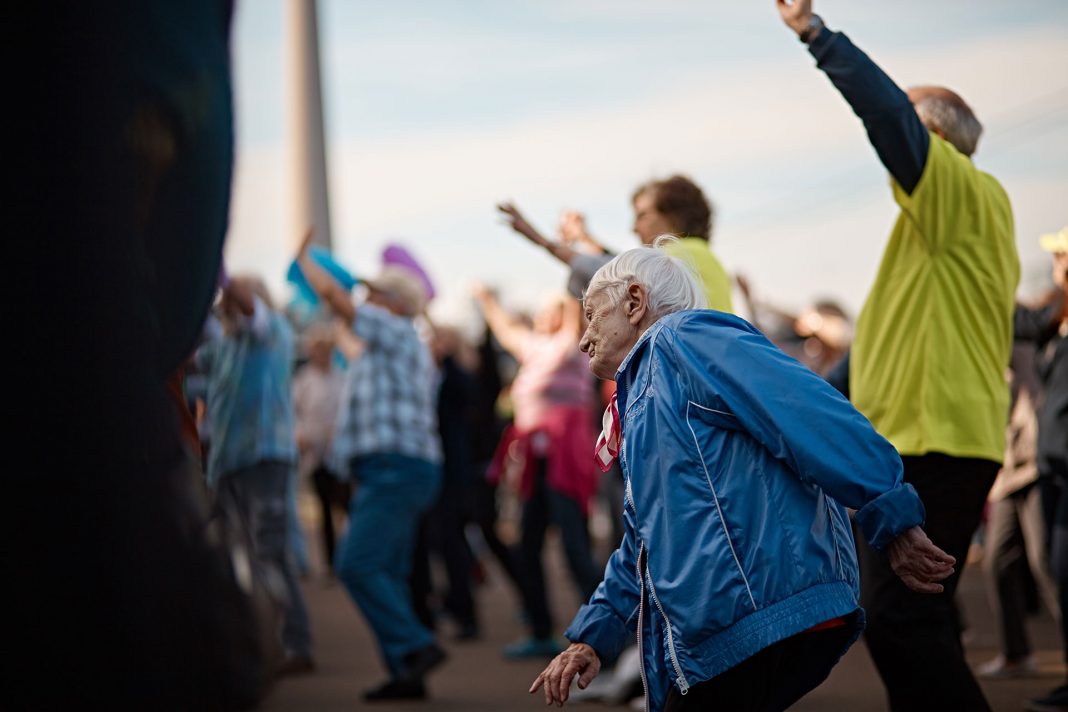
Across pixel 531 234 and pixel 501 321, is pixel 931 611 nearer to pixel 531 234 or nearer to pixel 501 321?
pixel 531 234

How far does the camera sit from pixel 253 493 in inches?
92.0

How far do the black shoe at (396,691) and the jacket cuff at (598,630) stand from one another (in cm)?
337

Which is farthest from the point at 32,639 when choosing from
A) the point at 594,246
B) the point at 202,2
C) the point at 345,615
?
the point at 345,615

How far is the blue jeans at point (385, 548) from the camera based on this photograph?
5.76 meters

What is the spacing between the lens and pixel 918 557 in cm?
226

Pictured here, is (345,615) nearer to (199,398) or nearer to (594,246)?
(594,246)

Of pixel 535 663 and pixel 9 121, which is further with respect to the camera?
pixel 535 663

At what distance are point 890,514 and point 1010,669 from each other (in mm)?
3988

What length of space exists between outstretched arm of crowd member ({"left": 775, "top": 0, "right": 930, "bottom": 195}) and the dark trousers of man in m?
0.81

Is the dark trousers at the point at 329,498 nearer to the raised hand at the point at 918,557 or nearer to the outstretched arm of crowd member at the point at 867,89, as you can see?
the outstretched arm of crowd member at the point at 867,89

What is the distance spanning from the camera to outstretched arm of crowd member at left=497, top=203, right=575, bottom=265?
4340mm

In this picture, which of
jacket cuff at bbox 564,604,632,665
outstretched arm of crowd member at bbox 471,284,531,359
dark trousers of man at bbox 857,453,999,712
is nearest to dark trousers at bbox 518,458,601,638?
outstretched arm of crowd member at bbox 471,284,531,359

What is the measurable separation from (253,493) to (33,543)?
2.18 feet

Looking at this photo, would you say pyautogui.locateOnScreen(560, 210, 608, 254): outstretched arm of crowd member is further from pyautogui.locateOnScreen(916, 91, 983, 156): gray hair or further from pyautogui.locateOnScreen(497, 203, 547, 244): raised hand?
pyautogui.locateOnScreen(916, 91, 983, 156): gray hair
